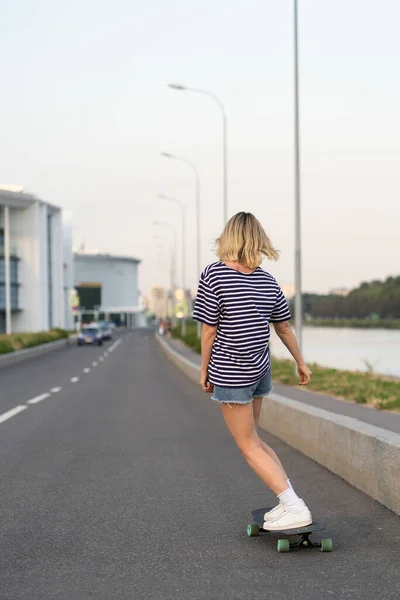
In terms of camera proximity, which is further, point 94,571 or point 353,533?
point 353,533

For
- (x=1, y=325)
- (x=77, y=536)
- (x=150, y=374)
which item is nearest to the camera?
(x=77, y=536)

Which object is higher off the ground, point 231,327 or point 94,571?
point 231,327

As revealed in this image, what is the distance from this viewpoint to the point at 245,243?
205 inches

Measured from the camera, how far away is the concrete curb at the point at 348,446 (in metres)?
6.32

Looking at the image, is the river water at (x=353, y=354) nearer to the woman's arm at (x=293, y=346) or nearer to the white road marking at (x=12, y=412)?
the white road marking at (x=12, y=412)

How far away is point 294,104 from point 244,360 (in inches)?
685

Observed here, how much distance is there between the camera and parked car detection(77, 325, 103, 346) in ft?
217

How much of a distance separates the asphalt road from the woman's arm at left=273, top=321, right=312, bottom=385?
106cm

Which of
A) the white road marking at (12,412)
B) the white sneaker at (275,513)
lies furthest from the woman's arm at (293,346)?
the white road marking at (12,412)

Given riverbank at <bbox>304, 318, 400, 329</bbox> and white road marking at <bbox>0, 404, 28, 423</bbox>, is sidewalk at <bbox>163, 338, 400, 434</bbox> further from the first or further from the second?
riverbank at <bbox>304, 318, 400, 329</bbox>

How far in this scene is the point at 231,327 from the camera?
514 centimetres

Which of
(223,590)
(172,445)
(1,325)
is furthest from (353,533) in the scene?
(1,325)

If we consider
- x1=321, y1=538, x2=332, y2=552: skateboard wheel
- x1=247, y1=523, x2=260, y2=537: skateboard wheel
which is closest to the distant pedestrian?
x1=321, y1=538, x2=332, y2=552: skateboard wheel

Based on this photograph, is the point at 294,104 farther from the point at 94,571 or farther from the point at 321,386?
the point at 94,571
